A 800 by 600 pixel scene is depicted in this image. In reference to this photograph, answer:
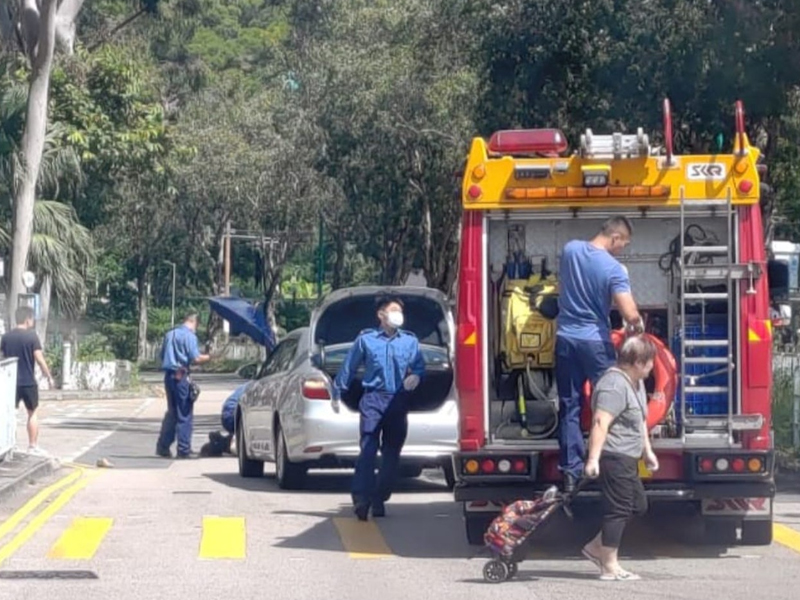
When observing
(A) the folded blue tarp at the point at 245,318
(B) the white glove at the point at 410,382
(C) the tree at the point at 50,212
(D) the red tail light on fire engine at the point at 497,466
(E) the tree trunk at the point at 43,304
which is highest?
(C) the tree at the point at 50,212

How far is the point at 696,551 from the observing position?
1215 centimetres

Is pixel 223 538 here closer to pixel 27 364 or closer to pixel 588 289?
pixel 588 289

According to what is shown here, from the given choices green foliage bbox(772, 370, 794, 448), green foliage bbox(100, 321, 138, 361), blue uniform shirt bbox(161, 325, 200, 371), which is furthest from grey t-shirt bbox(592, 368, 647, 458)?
green foliage bbox(100, 321, 138, 361)

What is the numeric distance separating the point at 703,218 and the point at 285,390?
5863 millimetres

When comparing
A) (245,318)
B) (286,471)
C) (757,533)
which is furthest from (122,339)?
(757,533)

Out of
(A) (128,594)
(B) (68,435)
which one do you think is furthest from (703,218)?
(B) (68,435)

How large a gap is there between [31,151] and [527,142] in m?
19.1

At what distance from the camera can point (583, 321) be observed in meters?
11.2

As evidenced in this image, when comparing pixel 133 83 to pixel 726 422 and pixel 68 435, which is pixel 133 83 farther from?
pixel 726 422

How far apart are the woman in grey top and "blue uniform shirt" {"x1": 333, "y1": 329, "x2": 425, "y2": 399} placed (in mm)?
3647

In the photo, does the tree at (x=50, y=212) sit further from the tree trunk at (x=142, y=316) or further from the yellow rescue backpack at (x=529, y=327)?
the tree trunk at (x=142, y=316)

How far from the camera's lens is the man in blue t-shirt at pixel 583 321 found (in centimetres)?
1108

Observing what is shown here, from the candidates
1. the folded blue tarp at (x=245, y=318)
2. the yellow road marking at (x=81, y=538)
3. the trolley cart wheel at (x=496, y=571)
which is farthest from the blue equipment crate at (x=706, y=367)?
the folded blue tarp at (x=245, y=318)

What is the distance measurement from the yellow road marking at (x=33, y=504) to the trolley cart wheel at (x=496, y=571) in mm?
4374
